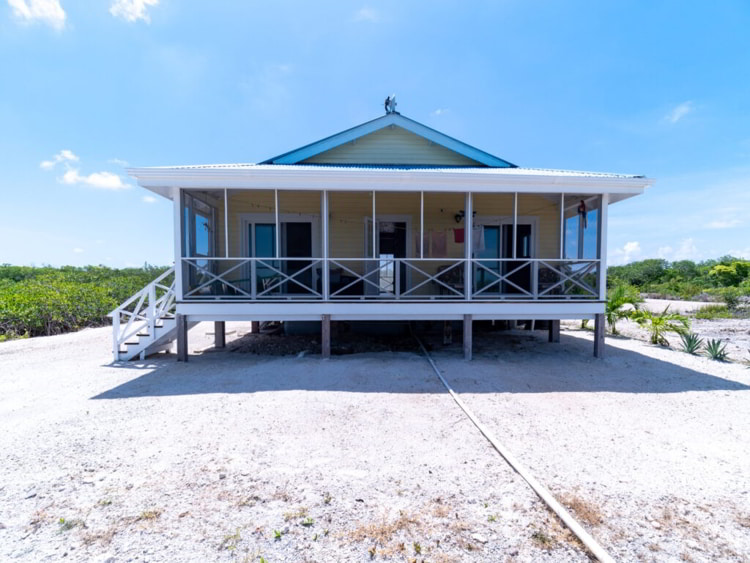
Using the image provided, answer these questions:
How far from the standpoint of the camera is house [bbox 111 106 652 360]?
22.1 feet

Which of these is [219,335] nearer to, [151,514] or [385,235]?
[385,235]

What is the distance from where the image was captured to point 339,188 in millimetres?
6707

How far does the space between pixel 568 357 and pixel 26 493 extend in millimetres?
7942

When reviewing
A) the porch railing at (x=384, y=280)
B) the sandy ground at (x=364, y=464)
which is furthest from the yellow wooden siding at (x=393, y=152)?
the sandy ground at (x=364, y=464)

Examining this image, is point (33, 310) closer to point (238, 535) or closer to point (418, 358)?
point (418, 358)

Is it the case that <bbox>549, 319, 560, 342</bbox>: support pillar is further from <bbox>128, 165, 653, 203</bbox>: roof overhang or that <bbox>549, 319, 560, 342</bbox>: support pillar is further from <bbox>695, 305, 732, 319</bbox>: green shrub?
<bbox>695, 305, 732, 319</bbox>: green shrub

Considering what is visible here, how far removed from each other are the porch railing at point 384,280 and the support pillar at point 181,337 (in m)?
0.39

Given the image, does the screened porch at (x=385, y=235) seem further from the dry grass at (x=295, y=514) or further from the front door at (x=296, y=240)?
the dry grass at (x=295, y=514)

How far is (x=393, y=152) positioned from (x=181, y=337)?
6.68m

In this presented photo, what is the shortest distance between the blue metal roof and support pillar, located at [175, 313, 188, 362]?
4.57m

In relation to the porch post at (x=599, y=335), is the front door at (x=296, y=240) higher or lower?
higher

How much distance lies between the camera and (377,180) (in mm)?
6707

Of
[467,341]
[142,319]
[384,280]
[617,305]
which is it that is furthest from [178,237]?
[617,305]

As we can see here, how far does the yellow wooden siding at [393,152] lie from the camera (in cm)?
967
